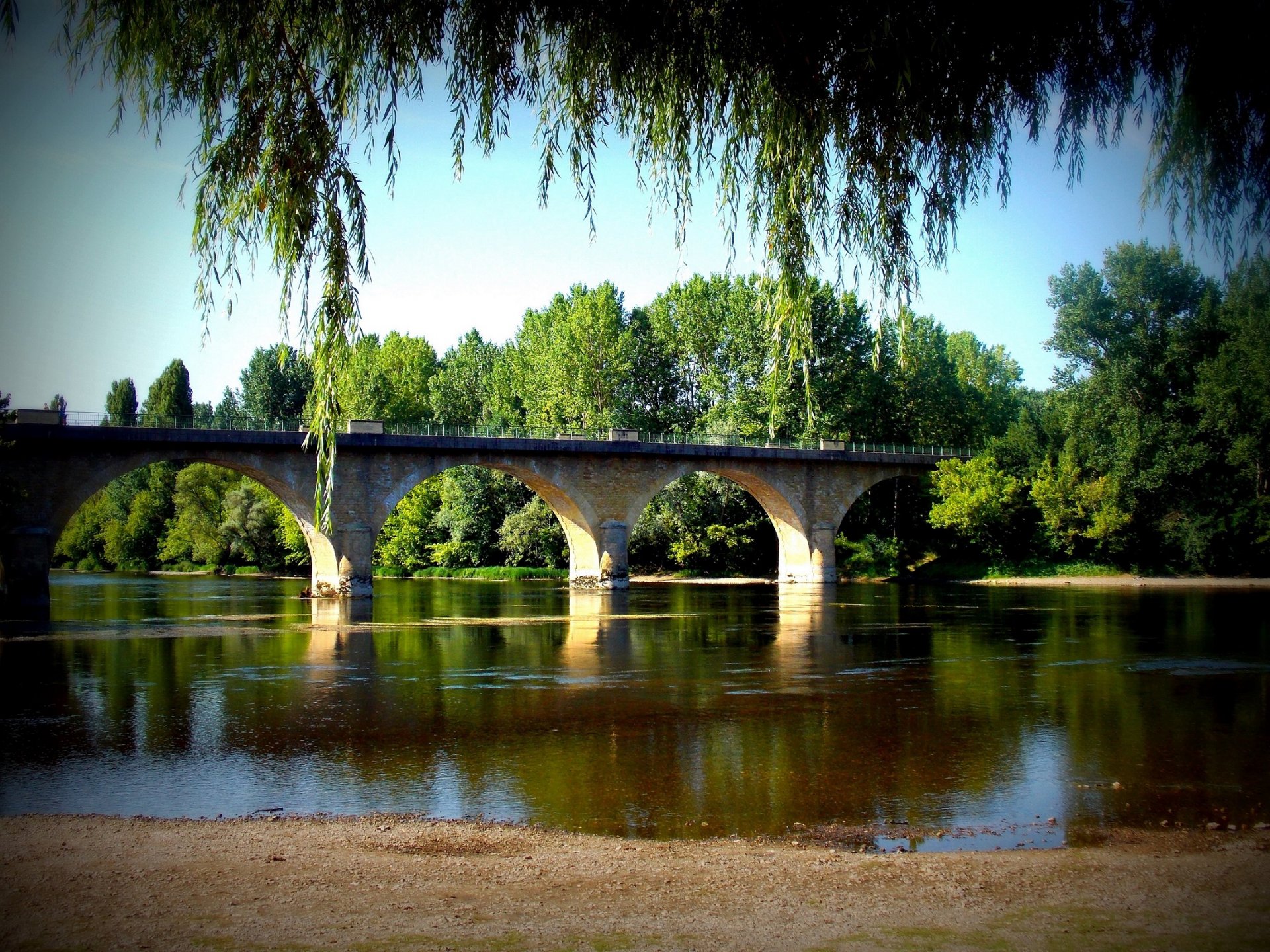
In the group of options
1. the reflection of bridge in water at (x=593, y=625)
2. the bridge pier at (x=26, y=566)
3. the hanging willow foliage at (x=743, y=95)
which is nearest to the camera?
the hanging willow foliage at (x=743, y=95)

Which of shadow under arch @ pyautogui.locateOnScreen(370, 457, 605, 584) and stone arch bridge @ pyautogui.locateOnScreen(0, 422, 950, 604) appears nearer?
stone arch bridge @ pyautogui.locateOnScreen(0, 422, 950, 604)

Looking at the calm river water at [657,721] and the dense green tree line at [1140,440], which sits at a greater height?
the dense green tree line at [1140,440]

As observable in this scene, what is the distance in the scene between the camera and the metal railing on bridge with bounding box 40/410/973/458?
126ft

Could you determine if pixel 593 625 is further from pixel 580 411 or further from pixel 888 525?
pixel 888 525

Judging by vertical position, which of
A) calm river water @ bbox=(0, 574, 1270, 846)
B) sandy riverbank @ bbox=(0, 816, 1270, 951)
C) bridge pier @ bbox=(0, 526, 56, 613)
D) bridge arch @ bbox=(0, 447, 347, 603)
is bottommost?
calm river water @ bbox=(0, 574, 1270, 846)

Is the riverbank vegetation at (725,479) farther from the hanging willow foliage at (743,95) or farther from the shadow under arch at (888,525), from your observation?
the hanging willow foliage at (743,95)

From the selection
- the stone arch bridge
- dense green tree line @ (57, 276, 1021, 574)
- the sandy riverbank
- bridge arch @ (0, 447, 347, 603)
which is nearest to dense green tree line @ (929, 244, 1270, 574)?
Answer: the sandy riverbank

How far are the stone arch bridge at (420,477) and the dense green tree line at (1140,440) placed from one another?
4.81 metres

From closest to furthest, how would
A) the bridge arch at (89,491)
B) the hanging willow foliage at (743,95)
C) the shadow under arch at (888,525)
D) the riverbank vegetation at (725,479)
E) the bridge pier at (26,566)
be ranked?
the hanging willow foliage at (743,95) → the bridge pier at (26,566) → the bridge arch at (89,491) → the riverbank vegetation at (725,479) → the shadow under arch at (888,525)

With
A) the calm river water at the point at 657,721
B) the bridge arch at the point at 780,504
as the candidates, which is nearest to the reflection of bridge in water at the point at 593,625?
the calm river water at the point at 657,721

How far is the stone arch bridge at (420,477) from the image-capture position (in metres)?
34.8

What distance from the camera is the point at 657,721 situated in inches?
579

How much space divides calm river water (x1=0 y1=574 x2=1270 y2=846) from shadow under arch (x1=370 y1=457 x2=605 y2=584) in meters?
12.1

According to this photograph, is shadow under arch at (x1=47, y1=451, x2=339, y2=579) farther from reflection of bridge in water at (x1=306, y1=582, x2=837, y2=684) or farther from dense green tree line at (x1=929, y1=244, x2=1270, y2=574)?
dense green tree line at (x1=929, y1=244, x2=1270, y2=574)
